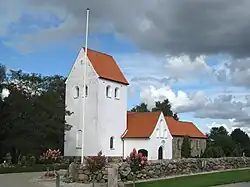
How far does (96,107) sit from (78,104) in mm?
2914

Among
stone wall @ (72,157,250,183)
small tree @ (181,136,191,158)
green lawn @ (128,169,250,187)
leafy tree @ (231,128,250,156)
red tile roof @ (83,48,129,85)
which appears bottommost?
green lawn @ (128,169,250,187)

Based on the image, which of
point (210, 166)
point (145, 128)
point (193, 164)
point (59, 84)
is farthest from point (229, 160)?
point (59, 84)

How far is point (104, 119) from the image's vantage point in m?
60.1

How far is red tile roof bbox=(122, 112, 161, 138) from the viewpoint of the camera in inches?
2460

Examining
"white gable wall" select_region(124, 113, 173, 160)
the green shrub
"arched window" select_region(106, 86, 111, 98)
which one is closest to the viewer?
the green shrub

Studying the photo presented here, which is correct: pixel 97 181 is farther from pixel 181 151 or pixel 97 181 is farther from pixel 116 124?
pixel 181 151

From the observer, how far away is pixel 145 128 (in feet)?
207

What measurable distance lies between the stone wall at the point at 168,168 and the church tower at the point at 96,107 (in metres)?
17.7

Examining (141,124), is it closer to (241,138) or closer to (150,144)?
(150,144)

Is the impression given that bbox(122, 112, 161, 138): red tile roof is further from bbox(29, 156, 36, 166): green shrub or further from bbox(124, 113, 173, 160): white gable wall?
bbox(29, 156, 36, 166): green shrub

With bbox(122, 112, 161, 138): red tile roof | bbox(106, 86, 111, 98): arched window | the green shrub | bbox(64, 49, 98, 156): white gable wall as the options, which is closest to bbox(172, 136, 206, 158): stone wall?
bbox(122, 112, 161, 138): red tile roof

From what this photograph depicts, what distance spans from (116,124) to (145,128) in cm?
412

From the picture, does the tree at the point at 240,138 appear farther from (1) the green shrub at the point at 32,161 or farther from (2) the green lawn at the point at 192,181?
(2) the green lawn at the point at 192,181

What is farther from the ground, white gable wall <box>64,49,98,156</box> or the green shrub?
white gable wall <box>64,49,98,156</box>
